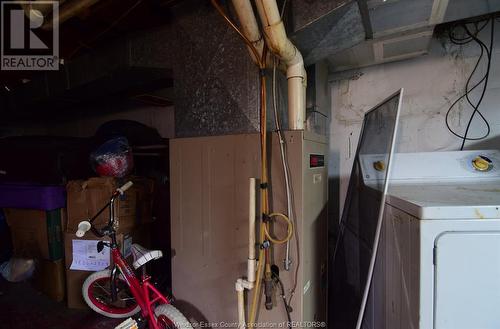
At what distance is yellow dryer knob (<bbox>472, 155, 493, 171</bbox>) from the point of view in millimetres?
1417

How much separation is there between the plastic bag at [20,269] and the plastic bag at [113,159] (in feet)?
3.65

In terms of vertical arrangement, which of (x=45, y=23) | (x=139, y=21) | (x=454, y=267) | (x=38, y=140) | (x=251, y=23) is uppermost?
(x=139, y=21)

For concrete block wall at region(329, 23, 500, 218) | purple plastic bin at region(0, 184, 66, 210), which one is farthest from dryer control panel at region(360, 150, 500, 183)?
purple plastic bin at region(0, 184, 66, 210)

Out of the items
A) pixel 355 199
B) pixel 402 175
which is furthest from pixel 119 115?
pixel 402 175

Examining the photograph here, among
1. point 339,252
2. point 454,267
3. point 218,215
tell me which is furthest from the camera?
point 339,252

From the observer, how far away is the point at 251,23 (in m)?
1.00

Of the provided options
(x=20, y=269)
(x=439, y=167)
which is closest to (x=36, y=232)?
(x=20, y=269)

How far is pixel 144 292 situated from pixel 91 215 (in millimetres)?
859

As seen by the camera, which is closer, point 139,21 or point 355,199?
point 139,21

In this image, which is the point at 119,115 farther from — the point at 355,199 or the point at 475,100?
the point at 475,100

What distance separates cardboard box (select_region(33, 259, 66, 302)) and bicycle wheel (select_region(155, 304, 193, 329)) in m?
1.24

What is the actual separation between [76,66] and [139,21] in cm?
97

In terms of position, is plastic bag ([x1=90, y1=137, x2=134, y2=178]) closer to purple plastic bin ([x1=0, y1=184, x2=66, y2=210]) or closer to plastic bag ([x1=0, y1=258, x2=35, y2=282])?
purple plastic bin ([x1=0, y1=184, x2=66, y2=210])

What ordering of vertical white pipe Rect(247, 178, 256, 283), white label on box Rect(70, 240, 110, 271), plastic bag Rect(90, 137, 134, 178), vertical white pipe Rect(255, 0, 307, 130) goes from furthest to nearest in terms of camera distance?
plastic bag Rect(90, 137, 134, 178) < white label on box Rect(70, 240, 110, 271) < vertical white pipe Rect(247, 178, 256, 283) < vertical white pipe Rect(255, 0, 307, 130)
